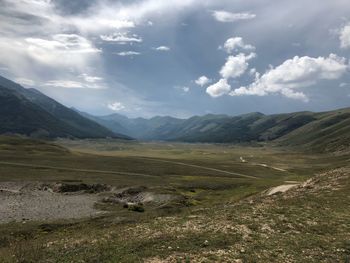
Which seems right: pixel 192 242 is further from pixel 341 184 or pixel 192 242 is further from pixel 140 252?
pixel 341 184

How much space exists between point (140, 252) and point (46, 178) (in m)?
97.2

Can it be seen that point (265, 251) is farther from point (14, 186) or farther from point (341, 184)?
point (14, 186)

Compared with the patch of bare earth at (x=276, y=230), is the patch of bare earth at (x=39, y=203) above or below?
below

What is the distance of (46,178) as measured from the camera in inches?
4641

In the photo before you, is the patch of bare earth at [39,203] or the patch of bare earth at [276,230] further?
the patch of bare earth at [39,203]

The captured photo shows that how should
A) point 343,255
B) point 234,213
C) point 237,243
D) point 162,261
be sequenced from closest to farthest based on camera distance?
point 162,261
point 343,255
point 237,243
point 234,213

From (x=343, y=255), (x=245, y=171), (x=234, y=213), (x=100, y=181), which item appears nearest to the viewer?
(x=343, y=255)

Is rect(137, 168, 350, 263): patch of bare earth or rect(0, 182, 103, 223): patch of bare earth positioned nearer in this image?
rect(137, 168, 350, 263): patch of bare earth

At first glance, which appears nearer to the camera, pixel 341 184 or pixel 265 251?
pixel 265 251

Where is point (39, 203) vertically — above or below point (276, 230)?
below

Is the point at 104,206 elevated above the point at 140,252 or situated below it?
below

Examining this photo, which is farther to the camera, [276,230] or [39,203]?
[39,203]

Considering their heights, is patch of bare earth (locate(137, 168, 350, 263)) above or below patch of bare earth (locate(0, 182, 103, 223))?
above

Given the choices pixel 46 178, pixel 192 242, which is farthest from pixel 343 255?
pixel 46 178
